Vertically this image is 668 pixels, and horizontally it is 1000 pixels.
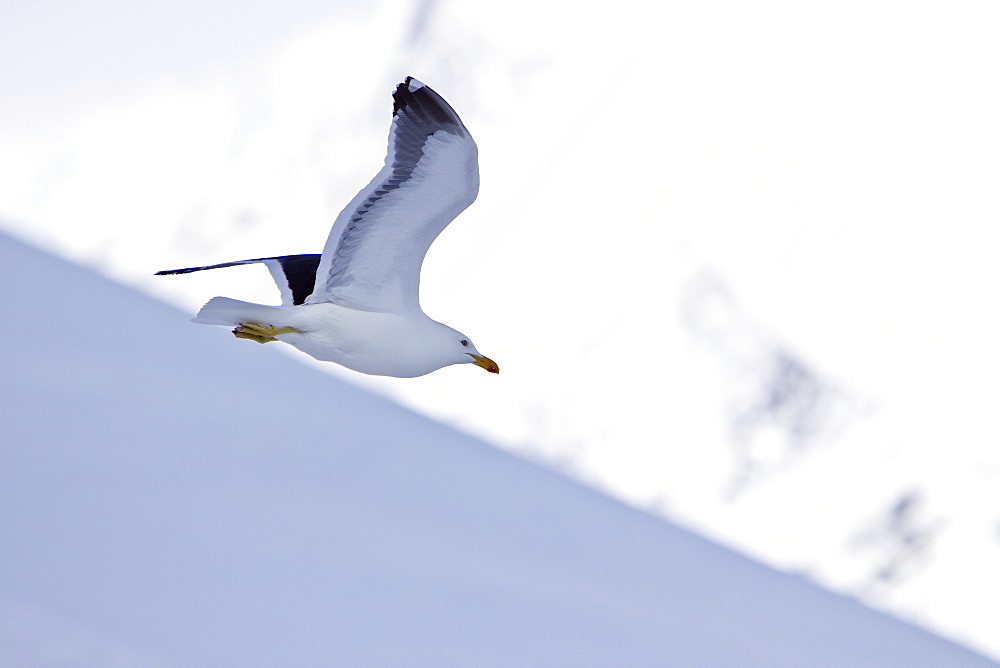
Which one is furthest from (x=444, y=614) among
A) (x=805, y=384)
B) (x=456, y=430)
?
(x=805, y=384)

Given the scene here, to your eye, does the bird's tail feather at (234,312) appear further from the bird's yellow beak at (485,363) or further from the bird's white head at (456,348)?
the bird's yellow beak at (485,363)

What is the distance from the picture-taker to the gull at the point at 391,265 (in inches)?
91.2

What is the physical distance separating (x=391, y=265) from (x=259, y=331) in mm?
347

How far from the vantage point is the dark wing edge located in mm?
2898

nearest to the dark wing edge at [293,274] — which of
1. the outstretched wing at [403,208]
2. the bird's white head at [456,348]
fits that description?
the outstretched wing at [403,208]

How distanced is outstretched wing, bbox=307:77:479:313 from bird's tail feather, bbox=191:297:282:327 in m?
0.15

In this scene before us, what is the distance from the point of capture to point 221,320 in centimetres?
246

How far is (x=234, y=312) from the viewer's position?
2.43 metres

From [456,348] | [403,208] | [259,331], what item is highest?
[403,208]

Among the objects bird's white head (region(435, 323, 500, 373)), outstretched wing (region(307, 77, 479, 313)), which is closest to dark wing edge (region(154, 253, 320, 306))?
outstretched wing (region(307, 77, 479, 313))

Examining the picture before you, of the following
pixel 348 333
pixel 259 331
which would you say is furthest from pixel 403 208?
pixel 259 331

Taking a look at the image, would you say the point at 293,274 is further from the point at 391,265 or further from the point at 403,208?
the point at 403,208

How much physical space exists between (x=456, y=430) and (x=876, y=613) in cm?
271

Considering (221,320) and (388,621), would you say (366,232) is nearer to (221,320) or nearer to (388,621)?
(221,320)
